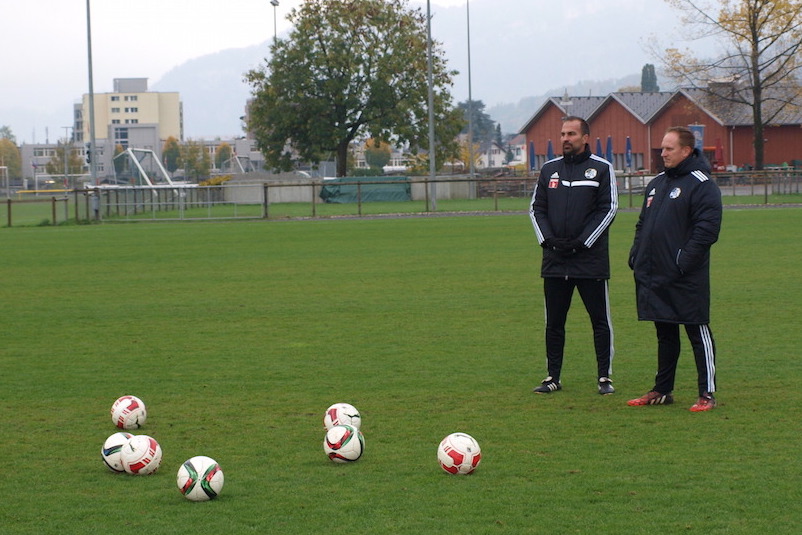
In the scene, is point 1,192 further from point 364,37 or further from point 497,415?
point 497,415

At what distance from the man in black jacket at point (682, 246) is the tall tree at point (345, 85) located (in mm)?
57784

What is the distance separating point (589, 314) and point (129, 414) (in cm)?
357

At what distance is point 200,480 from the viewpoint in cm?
579

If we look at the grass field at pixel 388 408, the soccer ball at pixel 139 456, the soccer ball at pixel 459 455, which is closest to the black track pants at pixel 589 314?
the grass field at pixel 388 408

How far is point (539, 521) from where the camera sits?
5.36 m

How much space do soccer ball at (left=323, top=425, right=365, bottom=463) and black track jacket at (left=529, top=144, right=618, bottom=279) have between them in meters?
2.59

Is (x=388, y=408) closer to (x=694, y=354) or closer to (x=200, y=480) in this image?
(x=694, y=354)

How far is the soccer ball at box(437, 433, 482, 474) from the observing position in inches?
243

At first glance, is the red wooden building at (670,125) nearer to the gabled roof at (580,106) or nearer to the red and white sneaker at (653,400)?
the gabled roof at (580,106)

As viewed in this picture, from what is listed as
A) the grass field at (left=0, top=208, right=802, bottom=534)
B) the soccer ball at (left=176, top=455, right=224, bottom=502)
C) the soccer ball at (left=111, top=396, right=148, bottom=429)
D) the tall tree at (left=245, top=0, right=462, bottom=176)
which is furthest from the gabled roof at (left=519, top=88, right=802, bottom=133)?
the soccer ball at (left=176, top=455, right=224, bottom=502)

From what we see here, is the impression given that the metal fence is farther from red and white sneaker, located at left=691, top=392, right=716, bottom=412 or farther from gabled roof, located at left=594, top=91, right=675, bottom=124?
red and white sneaker, located at left=691, top=392, right=716, bottom=412

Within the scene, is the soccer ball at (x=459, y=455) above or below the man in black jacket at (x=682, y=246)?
below

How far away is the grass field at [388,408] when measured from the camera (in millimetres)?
5598

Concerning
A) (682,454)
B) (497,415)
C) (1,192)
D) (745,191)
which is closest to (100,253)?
(497,415)
